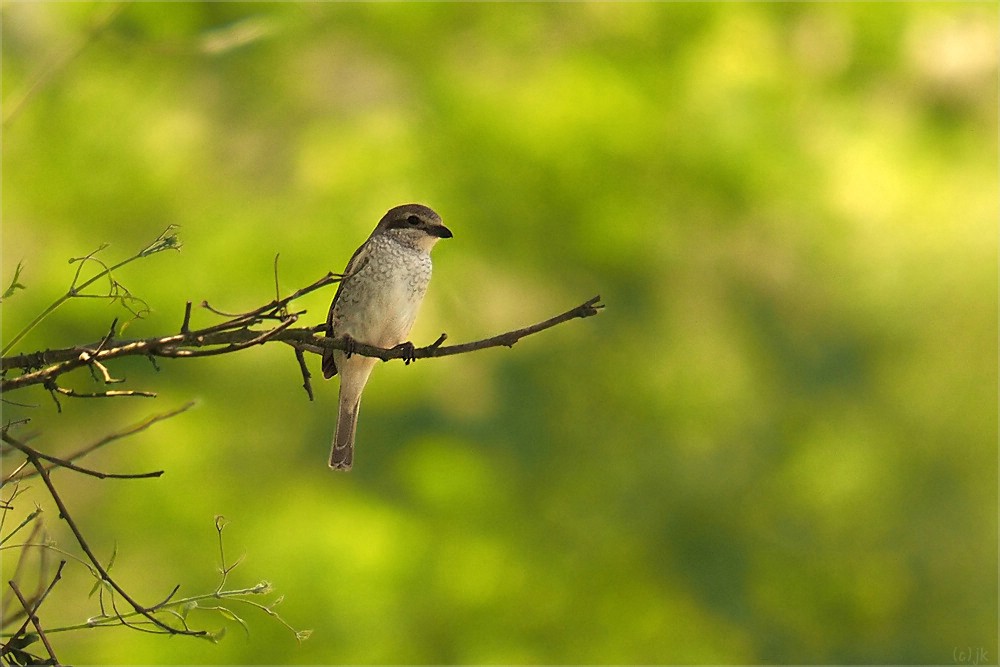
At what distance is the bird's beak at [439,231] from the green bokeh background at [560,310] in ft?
12.1

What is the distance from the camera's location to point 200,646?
7.23m

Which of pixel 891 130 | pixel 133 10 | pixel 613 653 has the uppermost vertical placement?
pixel 891 130

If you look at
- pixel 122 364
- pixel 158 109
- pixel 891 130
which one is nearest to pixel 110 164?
pixel 158 109

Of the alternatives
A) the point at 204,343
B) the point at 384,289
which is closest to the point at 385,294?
the point at 384,289

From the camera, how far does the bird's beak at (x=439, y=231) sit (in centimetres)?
387

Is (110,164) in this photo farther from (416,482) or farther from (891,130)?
(891,130)

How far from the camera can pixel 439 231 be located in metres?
3.92

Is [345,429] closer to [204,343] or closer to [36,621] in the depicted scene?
[204,343]

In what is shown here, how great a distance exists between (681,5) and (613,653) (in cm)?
Result: 516

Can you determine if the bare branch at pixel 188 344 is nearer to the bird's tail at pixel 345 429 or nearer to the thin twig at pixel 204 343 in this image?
the thin twig at pixel 204 343

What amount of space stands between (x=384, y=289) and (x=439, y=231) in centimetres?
26

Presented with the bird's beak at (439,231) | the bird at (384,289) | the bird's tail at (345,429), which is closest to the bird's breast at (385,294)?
the bird at (384,289)

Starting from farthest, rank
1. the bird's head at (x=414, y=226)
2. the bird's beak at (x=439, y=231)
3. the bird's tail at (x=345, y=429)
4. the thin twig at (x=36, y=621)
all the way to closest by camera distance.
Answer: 1. the bird's tail at (x=345, y=429)
2. the bird's head at (x=414, y=226)
3. the bird's beak at (x=439, y=231)
4. the thin twig at (x=36, y=621)

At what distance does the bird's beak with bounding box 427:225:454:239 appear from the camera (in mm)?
3867
